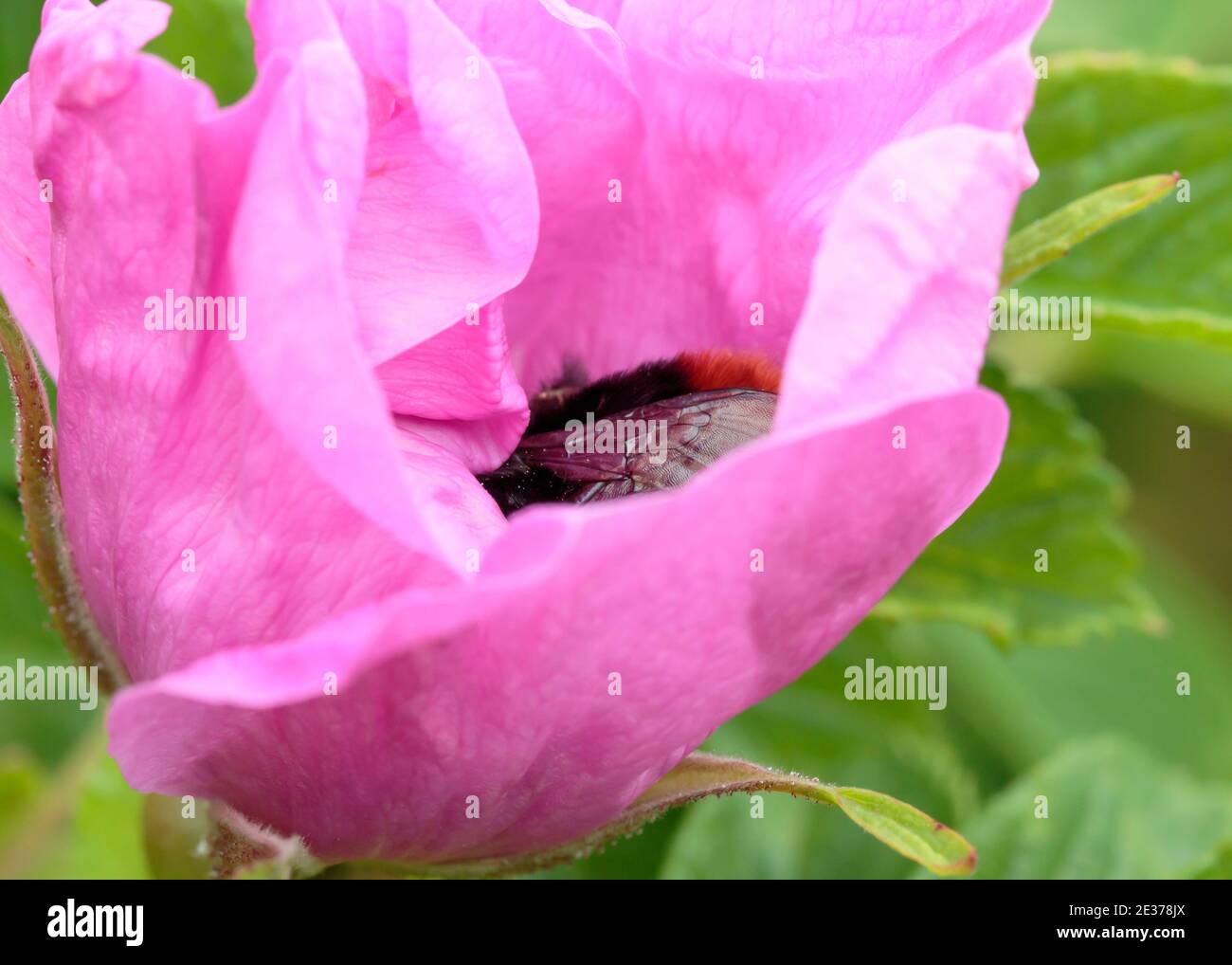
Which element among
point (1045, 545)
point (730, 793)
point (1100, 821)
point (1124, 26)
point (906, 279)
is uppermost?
point (1124, 26)

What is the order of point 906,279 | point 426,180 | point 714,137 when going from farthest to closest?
point 714,137, point 426,180, point 906,279

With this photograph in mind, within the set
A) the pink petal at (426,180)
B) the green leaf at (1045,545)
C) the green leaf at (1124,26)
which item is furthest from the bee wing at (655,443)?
the green leaf at (1124,26)

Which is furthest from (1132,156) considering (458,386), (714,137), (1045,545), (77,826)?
(77,826)

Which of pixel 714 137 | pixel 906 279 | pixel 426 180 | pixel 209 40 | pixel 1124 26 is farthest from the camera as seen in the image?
pixel 1124 26

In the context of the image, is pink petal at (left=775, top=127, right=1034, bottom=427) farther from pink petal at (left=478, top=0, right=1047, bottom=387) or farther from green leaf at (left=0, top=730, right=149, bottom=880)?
green leaf at (left=0, top=730, right=149, bottom=880)

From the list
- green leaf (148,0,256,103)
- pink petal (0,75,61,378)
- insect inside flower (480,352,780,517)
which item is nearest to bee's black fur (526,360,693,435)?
insect inside flower (480,352,780,517)

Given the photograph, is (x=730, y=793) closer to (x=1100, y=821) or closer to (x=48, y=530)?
(x=48, y=530)

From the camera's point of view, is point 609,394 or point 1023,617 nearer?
point 609,394
